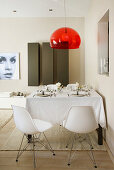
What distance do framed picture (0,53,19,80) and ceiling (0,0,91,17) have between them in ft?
4.20

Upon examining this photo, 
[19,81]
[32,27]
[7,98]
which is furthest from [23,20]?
[7,98]

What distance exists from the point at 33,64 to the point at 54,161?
13.5 feet

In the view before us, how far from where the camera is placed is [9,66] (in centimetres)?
691

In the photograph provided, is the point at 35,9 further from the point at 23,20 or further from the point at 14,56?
the point at 14,56

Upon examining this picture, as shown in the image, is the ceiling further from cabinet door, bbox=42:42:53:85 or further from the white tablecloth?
the white tablecloth

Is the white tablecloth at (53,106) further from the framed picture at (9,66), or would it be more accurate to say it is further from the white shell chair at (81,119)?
the framed picture at (9,66)

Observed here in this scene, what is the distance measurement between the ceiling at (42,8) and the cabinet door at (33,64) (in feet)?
3.20

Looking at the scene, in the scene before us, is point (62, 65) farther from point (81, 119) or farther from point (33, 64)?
point (81, 119)

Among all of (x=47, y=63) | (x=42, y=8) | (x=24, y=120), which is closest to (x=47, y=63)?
(x=47, y=63)

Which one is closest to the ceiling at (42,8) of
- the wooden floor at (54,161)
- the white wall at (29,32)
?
the white wall at (29,32)

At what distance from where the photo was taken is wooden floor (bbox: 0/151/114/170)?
2793mm

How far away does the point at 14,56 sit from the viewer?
6.86m

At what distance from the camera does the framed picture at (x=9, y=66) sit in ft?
22.5

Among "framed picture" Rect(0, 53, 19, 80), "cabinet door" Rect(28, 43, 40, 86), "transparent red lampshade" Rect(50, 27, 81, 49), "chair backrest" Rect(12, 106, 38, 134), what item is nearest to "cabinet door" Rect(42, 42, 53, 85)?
"cabinet door" Rect(28, 43, 40, 86)
